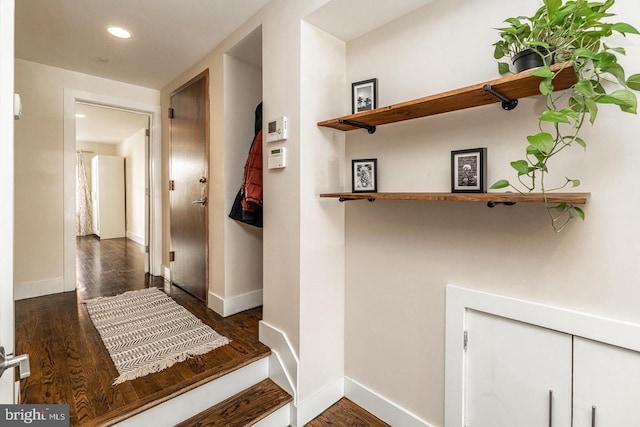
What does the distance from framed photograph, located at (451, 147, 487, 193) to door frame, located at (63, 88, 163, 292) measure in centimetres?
320

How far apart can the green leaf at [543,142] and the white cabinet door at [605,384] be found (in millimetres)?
718

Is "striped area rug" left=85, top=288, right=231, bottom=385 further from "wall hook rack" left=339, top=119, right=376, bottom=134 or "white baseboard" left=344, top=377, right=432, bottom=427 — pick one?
"wall hook rack" left=339, top=119, right=376, bottom=134

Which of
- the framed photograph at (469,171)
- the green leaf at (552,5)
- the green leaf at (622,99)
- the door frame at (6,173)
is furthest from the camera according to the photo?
the framed photograph at (469,171)

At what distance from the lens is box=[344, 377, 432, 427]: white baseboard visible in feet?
5.24

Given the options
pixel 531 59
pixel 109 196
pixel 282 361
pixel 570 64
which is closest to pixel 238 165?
pixel 282 361

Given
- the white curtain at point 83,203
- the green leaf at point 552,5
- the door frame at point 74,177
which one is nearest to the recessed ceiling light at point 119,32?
the door frame at point 74,177

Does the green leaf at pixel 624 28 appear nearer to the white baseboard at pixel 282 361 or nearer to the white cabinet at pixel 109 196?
the white baseboard at pixel 282 361

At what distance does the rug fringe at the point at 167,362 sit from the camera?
63.5 inches

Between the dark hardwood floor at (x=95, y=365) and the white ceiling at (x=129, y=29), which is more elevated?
the white ceiling at (x=129, y=29)

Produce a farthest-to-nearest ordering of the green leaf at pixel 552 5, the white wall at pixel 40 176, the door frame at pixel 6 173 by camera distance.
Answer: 1. the white wall at pixel 40 176
2. the green leaf at pixel 552 5
3. the door frame at pixel 6 173

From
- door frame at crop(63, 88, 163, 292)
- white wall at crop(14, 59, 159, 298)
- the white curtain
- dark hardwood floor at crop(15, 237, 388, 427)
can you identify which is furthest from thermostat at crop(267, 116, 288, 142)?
the white curtain

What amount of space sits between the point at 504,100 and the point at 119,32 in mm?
2536

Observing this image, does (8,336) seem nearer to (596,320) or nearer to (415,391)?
(415,391)

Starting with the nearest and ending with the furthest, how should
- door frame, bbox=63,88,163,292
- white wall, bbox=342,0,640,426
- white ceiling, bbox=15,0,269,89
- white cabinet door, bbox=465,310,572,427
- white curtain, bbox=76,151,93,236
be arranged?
white wall, bbox=342,0,640,426 < white cabinet door, bbox=465,310,572,427 < white ceiling, bbox=15,0,269,89 < door frame, bbox=63,88,163,292 < white curtain, bbox=76,151,93,236
